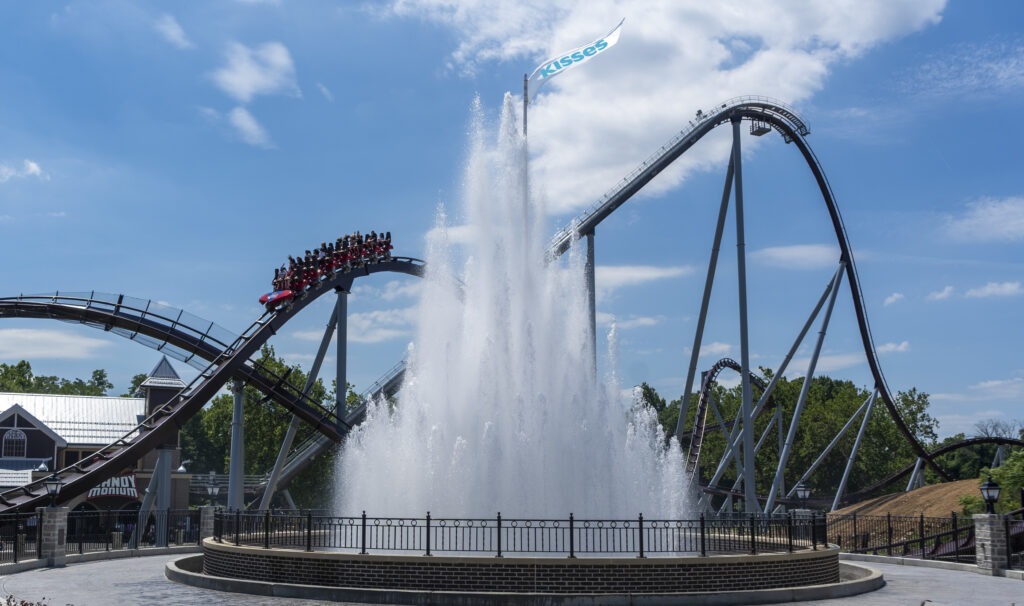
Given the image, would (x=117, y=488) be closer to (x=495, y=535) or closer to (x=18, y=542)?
(x=18, y=542)

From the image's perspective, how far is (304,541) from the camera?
19.8 metres

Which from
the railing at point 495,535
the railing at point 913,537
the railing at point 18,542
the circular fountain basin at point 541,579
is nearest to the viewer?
the circular fountain basin at point 541,579

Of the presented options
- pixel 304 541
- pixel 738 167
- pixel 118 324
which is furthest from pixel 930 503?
pixel 118 324

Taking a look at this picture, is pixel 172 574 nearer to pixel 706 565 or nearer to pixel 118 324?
pixel 706 565

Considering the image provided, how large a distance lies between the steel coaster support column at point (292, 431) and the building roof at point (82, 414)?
20.2 m

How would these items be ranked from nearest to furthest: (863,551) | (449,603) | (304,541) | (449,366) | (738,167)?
(449,603), (304,541), (449,366), (863,551), (738,167)

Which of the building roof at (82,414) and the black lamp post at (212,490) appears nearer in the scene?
the black lamp post at (212,490)

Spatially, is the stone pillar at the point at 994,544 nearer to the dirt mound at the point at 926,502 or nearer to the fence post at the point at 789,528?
the fence post at the point at 789,528

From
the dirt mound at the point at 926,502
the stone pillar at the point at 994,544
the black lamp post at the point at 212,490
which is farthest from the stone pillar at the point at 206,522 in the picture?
the dirt mound at the point at 926,502

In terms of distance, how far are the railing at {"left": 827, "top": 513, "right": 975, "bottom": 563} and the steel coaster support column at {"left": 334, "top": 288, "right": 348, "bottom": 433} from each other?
1946 centimetres

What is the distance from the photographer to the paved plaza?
1667 cm

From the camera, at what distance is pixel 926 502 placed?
41.1m

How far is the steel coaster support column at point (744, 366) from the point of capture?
31641mm

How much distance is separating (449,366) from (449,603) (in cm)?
889
